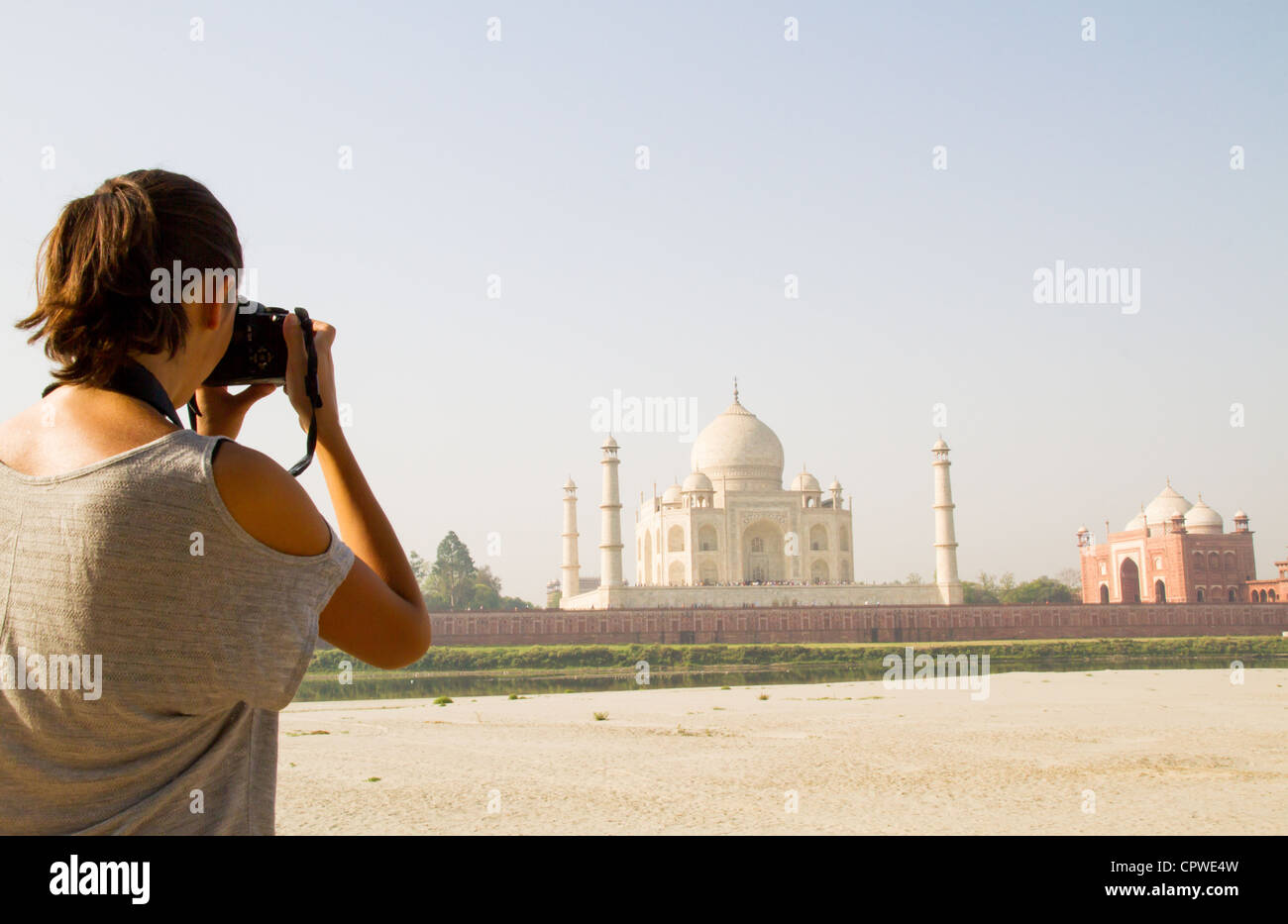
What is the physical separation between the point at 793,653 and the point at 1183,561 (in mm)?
20490

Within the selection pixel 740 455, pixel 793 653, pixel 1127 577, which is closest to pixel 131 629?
pixel 793 653

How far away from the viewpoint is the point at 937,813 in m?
7.40

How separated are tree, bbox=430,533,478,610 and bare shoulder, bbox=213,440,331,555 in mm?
58507

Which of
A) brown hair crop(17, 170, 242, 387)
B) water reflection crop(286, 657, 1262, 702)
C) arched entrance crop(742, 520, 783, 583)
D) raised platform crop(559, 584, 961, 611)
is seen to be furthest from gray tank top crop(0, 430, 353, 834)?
arched entrance crop(742, 520, 783, 583)

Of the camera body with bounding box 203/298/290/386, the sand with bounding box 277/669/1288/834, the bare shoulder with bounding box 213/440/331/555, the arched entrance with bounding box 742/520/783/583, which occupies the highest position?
the arched entrance with bounding box 742/520/783/583

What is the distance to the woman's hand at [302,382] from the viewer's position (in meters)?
1.21

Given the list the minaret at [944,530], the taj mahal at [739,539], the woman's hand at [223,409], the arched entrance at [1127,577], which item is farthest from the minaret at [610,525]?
the woman's hand at [223,409]

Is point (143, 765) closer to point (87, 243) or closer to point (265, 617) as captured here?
point (265, 617)

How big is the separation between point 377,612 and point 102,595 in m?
0.23

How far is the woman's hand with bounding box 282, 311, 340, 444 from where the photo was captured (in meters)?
1.21

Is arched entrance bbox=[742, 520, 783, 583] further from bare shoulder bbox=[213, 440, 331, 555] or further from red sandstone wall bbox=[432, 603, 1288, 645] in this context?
bare shoulder bbox=[213, 440, 331, 555]

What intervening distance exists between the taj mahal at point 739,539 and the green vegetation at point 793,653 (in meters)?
4.73

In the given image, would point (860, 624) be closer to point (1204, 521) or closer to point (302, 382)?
point (1204, 521)
